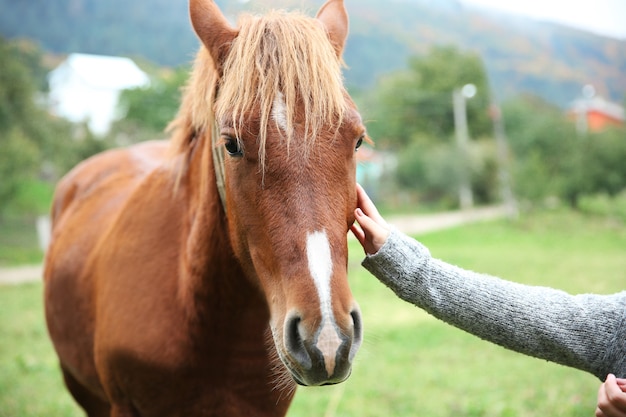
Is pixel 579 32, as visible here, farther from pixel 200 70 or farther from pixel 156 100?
pixel 200 70

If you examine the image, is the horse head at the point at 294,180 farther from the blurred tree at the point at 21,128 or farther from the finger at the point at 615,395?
the blurred tree at the point at 21,128

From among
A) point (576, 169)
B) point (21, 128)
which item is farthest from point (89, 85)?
point (576, 169)

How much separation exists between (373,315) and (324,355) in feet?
24.8

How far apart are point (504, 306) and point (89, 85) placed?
3716 cm

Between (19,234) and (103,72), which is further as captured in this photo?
(103,72)

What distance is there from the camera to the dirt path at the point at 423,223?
13188 millimetres

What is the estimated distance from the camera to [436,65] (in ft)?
162

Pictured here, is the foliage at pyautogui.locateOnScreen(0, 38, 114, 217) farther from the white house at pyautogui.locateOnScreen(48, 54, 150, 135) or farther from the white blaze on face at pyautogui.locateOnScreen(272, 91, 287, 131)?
the white blaze on face at pyautogui.locateOnScreen(272, 91, 287, 131)

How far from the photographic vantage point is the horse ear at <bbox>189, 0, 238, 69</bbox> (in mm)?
2031

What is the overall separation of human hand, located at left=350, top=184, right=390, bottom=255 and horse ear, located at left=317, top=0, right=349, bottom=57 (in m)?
0.59

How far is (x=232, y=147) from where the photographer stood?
1797 mm

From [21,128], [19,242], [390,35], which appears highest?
[21,128]

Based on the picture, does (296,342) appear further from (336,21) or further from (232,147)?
(336,21)

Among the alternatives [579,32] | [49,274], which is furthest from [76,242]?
[579,32]
